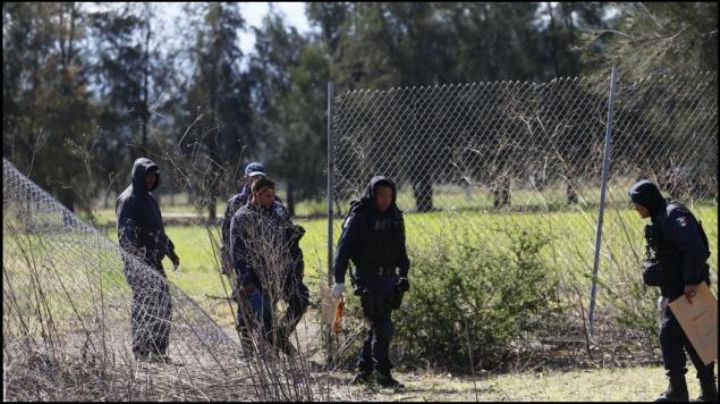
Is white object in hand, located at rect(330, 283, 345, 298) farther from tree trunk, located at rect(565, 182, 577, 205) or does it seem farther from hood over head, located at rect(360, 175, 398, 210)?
tree trunk, located at rect(565, 182, 577, 205)

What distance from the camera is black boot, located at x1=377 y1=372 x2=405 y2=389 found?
6621 mm

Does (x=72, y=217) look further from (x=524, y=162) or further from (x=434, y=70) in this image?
(x=434, y=70)

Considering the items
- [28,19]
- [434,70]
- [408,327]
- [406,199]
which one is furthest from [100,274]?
[434,70]

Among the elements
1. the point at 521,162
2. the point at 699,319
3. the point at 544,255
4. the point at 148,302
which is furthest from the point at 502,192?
the point at 148,302

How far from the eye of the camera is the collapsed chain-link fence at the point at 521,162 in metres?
7.68

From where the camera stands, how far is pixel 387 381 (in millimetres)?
6637

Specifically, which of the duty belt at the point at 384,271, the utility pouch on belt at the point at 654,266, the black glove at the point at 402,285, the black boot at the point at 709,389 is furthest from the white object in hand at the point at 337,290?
the black boot at the point at 709,389

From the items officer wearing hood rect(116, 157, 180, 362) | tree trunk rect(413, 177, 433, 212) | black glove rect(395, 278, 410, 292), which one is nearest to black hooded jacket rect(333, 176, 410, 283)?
black glove rect(395, 278, 410, 292)

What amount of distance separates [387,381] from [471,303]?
1.10 metres

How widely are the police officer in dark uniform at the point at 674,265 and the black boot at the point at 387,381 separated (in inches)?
71.3

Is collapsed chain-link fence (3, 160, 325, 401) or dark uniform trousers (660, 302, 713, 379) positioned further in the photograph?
dark uniform trousers (660, 302, 713, 379)

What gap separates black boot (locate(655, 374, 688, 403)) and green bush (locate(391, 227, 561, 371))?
1.58m

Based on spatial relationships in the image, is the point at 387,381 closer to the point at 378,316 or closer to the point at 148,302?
the point at 378,316

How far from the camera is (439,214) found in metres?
7.75
